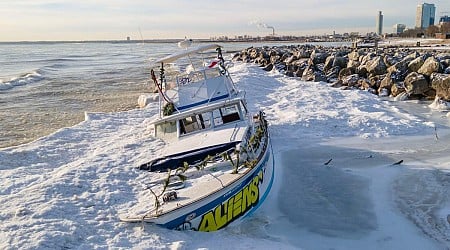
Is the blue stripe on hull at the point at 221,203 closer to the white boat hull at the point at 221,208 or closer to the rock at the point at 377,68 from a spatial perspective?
the white boat hull at the point at 221,208

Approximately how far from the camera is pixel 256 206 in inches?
356

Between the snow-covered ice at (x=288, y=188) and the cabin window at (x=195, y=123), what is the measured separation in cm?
138

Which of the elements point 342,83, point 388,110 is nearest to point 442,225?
point 388,110

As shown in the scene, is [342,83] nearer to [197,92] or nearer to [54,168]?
[197,92]

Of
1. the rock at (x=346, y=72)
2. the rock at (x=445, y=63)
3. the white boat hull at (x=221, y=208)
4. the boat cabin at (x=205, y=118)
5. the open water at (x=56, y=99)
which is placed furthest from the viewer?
the rock at (x=346, y=72)

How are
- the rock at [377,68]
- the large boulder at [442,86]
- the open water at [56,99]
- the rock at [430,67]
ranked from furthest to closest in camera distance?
1. the rock at [377,68]
2. the rock at [430,67]
3. the large boulder at [442,86]
4. the open water at [56,99]

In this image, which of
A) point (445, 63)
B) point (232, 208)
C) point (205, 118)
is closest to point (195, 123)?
point (205, 118)

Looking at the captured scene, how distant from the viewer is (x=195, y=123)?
11.9 meters

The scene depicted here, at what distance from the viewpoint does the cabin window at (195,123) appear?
38.5ft

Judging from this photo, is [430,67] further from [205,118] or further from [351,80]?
[205,118]

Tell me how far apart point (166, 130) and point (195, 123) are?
961mm

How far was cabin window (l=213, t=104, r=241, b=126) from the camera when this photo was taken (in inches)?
464

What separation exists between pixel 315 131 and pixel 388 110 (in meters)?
5.55

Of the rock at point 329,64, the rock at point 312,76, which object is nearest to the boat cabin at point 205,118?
the rock at point 312,76
